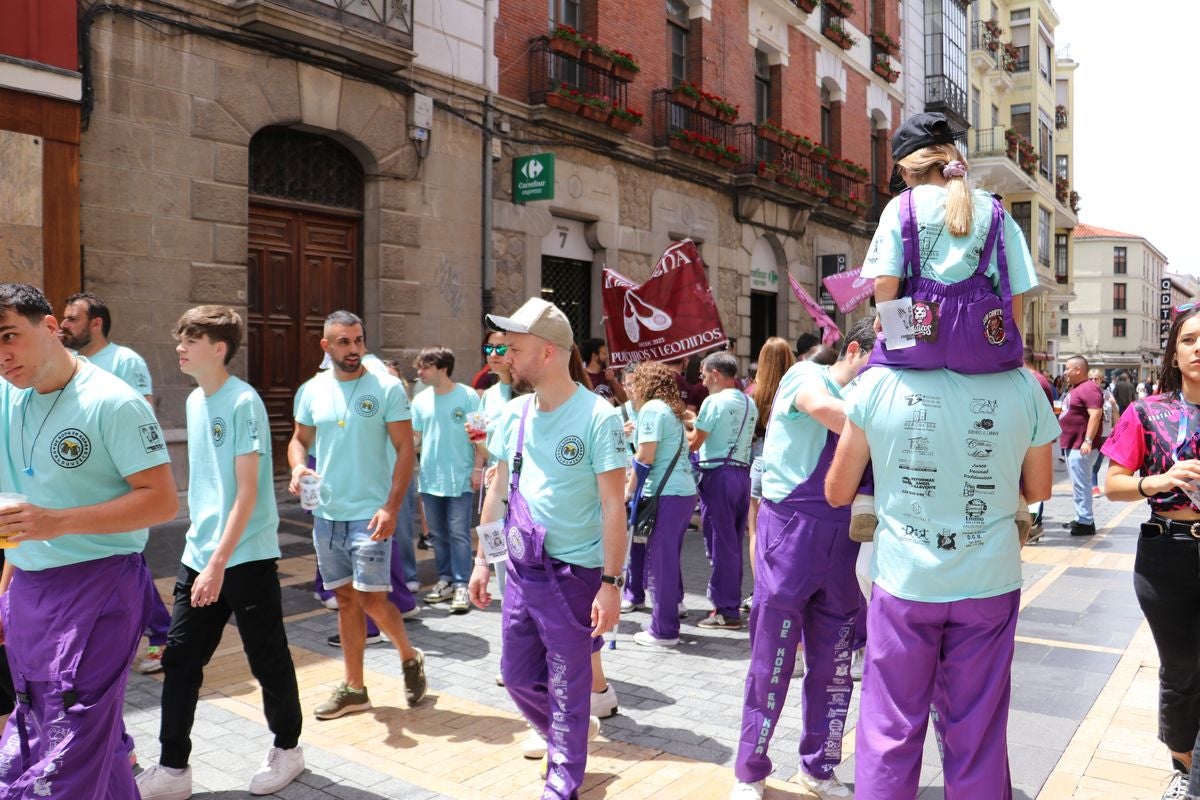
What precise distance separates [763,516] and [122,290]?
7.70 metres

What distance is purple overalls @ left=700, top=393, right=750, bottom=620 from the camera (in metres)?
6.53

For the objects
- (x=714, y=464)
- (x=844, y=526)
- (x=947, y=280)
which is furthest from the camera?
(x=714, y=464)

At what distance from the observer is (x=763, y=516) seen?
3.87m

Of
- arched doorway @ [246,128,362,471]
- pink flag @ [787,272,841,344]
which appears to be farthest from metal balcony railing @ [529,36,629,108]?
pink flag @ [787,272,841,344]

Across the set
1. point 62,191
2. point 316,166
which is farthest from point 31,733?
point 316,166

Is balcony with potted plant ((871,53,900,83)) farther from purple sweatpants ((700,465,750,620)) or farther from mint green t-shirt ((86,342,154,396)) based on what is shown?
mint green t-shirt ((86,342,154,396))

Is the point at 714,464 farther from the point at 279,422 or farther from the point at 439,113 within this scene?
the point at 439,113

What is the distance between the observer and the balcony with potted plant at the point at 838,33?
71.8 feet

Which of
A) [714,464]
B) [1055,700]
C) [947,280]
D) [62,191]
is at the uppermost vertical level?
[62,191]

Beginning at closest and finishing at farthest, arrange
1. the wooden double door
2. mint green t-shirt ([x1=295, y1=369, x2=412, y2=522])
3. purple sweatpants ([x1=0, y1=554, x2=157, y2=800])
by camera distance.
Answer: purple sweatpants ([x1=0, y1=554, x2=157, y2=800]), mint green t-shirt ([x1=295, y1=369, x2=412, y2=522]), the wooden double door

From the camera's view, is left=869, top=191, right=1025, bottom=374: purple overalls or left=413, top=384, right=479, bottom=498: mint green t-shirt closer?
left=869, top=191, right=1025, bottom=374: purple overalls

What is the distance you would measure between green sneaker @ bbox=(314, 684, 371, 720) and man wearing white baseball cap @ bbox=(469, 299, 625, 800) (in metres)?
1.47

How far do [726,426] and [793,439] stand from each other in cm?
270

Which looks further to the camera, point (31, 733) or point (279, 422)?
point (279, 422)
